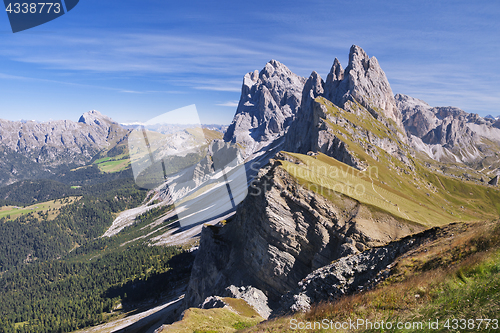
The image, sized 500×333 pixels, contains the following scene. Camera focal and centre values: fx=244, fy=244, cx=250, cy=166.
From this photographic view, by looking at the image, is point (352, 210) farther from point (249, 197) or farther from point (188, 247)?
point (188, 247)

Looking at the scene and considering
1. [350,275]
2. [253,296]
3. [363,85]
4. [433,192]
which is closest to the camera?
[350,275]

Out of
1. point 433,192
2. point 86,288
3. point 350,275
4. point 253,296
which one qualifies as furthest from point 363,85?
point 86,288

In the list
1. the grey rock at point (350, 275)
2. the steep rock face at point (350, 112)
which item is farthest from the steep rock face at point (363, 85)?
the grey rock at point (350, 275)

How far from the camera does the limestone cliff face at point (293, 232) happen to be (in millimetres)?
36500

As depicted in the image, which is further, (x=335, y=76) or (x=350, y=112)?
(x=335, y=76)

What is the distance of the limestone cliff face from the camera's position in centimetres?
3650

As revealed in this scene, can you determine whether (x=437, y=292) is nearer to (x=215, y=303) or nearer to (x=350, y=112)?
(x=215, y=303)

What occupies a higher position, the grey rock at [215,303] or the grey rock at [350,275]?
the grey rock at [350,275]

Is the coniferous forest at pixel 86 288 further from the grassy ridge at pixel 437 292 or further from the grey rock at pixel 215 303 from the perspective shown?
the grassy ridge at pixel 437 292

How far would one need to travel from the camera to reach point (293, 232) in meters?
38.6

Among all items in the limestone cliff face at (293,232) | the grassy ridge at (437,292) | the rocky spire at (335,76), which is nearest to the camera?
the grassy ridge at (437,292)

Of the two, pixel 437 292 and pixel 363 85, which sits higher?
pixel 363 85

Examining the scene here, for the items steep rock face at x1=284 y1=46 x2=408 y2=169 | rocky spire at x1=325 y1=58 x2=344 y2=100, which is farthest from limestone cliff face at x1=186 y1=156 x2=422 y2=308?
rocky spire at x1=325 y1=58 x2=344 y2=100

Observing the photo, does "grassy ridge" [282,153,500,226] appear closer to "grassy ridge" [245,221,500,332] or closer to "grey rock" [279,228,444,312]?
"grey rock" [279,228,444,312]
